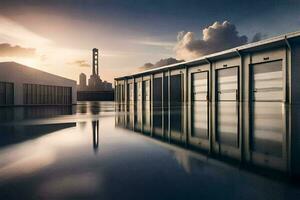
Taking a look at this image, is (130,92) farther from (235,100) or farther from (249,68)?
(249,68)

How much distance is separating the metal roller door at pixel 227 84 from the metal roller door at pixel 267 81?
2252mm

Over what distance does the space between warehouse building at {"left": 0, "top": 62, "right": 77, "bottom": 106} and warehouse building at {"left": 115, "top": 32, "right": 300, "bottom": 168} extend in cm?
1805

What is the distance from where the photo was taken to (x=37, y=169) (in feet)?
10.5

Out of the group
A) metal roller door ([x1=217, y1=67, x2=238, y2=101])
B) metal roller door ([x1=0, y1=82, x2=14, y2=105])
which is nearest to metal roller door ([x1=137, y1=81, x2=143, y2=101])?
metal roller door ([x1=217, y1=67, x2=238, y2=101])

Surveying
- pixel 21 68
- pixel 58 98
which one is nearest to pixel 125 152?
pixel 21 68

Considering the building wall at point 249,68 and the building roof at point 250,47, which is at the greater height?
the building roof at point 250,47

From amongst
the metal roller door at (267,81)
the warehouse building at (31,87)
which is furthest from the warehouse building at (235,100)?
the warehouse building at (31,87)

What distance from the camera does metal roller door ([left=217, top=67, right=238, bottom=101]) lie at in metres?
24.3

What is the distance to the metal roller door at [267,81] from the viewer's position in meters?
20.2

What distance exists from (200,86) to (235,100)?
5715 mm

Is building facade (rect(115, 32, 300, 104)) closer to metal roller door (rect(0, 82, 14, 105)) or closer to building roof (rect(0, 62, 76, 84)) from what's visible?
building roof (rect(0, 62, 76, 84))

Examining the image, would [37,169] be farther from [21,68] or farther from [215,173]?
[21,68]

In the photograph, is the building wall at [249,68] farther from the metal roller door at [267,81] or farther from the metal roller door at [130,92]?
the metal roller door at [130,92]

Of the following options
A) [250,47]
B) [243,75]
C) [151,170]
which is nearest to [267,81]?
[243,75]
